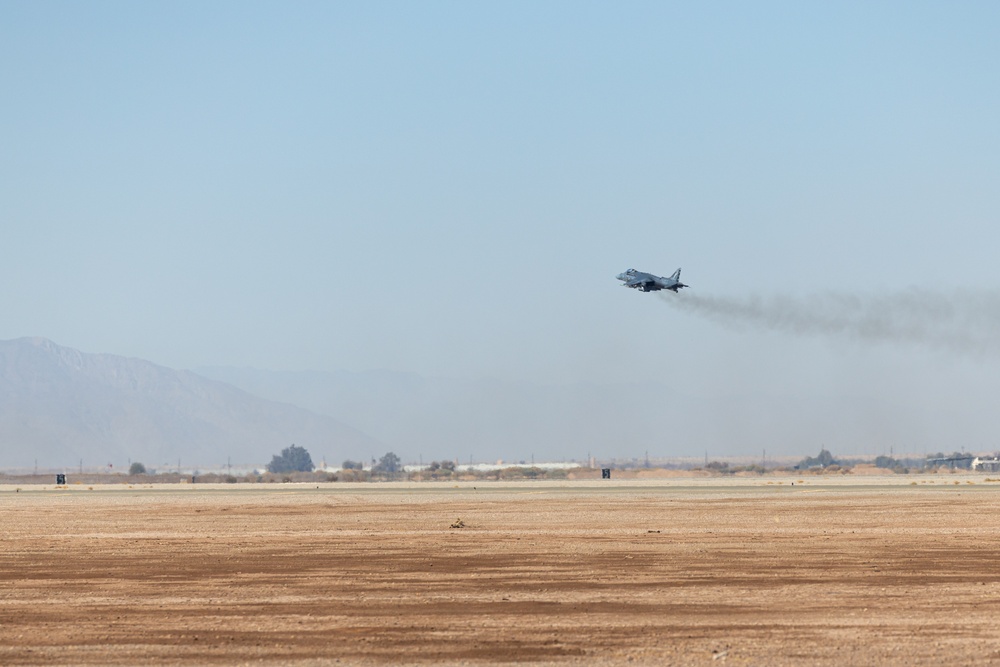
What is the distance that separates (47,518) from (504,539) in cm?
2533

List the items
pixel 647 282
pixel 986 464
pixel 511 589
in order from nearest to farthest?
pixel 511 589, pixel 647 282, pixel 986 464

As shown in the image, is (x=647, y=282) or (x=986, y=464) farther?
(x=986, y=464)

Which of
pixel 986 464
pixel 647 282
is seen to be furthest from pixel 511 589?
pixel 986 464

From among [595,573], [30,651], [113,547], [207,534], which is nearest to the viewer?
[30,651]

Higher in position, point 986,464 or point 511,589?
point 986,464

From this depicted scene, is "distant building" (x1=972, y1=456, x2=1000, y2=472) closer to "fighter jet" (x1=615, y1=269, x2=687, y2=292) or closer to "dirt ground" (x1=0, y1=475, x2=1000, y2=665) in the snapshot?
"fighter jet" (x1=615, y1=269, x2=687, y2=292)

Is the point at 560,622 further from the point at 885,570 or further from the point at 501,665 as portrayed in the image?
the point at 885,570

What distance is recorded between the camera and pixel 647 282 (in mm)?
100000

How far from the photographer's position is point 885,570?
31.3 m

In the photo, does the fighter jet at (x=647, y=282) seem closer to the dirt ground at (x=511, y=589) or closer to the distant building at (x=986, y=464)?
the dirt ground at (x=511, y=589)

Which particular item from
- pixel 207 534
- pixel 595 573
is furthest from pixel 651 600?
pixel 207 534

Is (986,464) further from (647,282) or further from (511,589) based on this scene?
(511,589)

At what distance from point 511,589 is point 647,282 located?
73.1 metres

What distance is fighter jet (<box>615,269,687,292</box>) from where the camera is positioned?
328 ft
